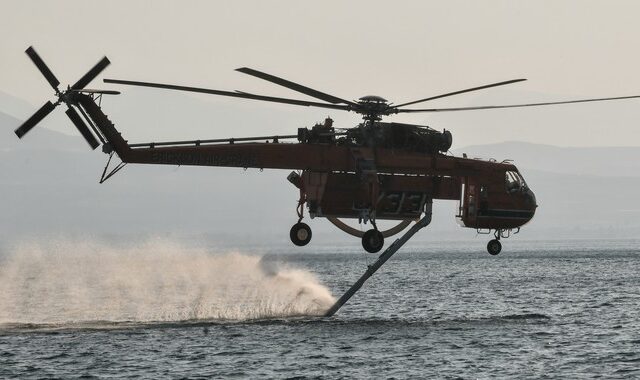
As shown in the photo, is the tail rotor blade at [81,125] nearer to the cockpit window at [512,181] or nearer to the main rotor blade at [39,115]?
the main rotor blade at [39,115]

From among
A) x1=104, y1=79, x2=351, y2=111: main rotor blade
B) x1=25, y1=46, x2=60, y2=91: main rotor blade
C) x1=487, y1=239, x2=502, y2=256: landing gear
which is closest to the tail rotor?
x1=25, y1=46, x2=60, y2=91: main rotor blade

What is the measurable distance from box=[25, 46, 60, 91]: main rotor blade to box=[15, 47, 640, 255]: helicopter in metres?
0.04

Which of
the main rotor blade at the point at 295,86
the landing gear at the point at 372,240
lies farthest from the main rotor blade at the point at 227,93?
the landing gear at the point at 372,240

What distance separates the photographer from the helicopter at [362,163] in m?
43.5

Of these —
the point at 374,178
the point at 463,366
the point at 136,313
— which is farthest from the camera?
the point at 136,313

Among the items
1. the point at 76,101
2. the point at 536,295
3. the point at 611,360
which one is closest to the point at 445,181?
the point at 611,360

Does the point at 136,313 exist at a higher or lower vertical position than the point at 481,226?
lower

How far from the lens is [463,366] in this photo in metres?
48.9

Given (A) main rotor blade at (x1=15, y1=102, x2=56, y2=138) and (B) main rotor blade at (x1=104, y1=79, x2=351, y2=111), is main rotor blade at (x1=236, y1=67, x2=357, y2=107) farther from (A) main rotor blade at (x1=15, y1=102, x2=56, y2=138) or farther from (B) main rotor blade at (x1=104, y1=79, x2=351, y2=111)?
(A) main rotor blade at (x1=15, y1=102, x2=56, y2=138)

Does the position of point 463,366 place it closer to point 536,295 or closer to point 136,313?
point 136,313

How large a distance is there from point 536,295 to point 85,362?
56365mm

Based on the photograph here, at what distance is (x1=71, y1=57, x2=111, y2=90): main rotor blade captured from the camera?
4294 cm

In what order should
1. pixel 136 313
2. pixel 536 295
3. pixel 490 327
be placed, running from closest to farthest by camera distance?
pixel 490 327, pixel 136 313, pixel 536 295

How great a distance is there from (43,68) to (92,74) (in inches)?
78.0
